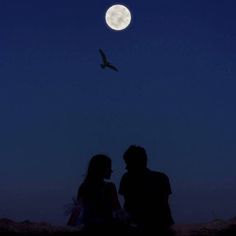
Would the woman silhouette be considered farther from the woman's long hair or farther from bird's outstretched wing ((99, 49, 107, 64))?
bird's outstretched wing ((99, 49, 107, 64))

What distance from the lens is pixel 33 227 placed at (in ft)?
24.8

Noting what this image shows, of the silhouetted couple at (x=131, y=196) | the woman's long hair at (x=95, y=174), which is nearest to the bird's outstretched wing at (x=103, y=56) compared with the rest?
the silhouetted couple at (x=131, y=196)

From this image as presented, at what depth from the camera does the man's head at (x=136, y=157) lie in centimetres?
735

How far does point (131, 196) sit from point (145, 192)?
0.84 ft

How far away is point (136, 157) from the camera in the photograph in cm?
734

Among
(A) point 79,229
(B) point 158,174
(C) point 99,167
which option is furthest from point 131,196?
(A) point 79,229

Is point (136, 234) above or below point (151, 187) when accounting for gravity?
below

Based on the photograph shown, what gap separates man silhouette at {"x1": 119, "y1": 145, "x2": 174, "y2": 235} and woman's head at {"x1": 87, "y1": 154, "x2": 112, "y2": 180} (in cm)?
38

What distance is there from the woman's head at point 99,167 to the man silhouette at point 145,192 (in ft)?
1.24

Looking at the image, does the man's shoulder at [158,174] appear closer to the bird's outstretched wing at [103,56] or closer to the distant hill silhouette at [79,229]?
the distant hill silhouette at [79,229]

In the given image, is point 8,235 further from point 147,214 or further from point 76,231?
point 147,214

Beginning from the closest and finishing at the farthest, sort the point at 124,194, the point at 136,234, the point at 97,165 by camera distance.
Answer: the point at 136,234 → the point at 97,165 → the point at 124,194

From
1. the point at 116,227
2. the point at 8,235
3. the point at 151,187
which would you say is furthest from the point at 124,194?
the point at 8,235

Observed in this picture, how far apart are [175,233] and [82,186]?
62.3 inches
